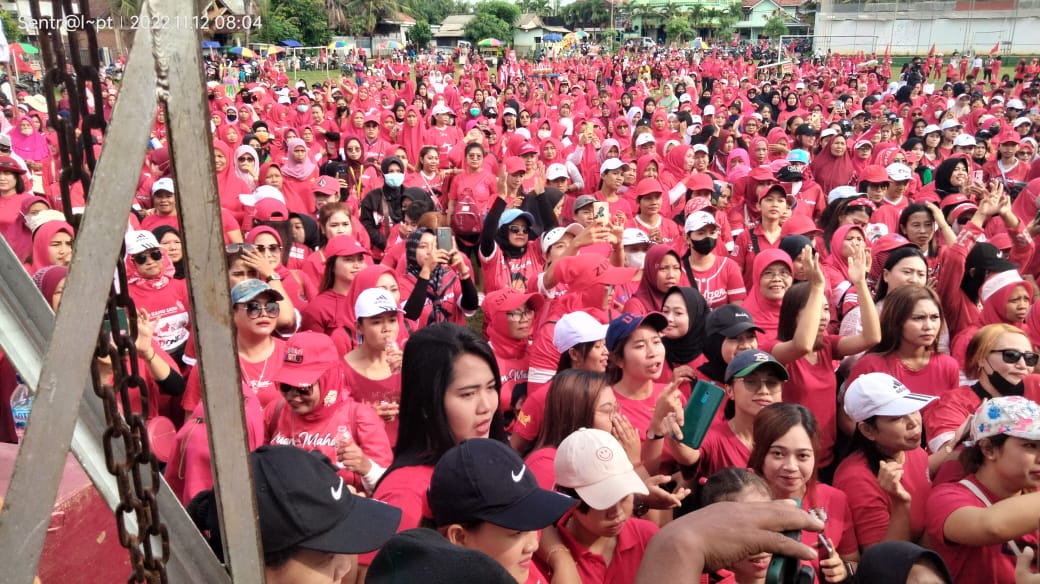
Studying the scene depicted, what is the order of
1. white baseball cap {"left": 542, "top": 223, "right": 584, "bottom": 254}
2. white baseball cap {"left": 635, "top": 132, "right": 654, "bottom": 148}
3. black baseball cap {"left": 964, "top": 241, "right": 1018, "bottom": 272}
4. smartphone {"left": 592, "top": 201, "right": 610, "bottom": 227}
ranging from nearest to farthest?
black baseball cap {"left": 964, "top": 241, "right": 1018, "bottom": 272} < smartphone {"left": 592, "top": 201, "right": 610, "bottom": 227} < white baseball cap {"left": 542, "top": 223, "right": 584, "bottom": 254} < white baseball cap {"left": 635, "top": 132, "right": 654, "bottom": 148}

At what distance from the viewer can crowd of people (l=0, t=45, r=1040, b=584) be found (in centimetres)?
223

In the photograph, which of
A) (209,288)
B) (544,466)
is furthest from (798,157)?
(209,288)

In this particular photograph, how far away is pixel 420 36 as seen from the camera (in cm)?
6322

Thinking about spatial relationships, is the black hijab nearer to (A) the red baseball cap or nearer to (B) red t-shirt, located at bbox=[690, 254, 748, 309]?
(A) the red baseball cap

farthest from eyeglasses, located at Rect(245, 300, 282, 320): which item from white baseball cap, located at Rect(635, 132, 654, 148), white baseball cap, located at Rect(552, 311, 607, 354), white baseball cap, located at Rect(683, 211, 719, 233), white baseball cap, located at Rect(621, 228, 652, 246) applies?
white baseball cap, located at Rect(635, 132, 654, 148)

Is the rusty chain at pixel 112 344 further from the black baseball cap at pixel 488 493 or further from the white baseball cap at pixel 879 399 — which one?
the white baseball cap at pixel 879 399

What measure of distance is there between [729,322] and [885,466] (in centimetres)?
130

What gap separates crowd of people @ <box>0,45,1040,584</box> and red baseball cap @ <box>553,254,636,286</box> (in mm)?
14

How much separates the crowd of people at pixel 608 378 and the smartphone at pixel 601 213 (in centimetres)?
9

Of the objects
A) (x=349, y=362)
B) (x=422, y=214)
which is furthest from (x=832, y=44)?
(x=349, y=362)

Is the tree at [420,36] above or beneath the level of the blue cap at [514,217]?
above

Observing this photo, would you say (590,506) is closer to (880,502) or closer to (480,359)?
(480,359)

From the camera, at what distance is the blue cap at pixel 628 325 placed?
3.94m

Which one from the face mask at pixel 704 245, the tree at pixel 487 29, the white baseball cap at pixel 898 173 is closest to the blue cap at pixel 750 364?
the face mask at pixel 704 245
